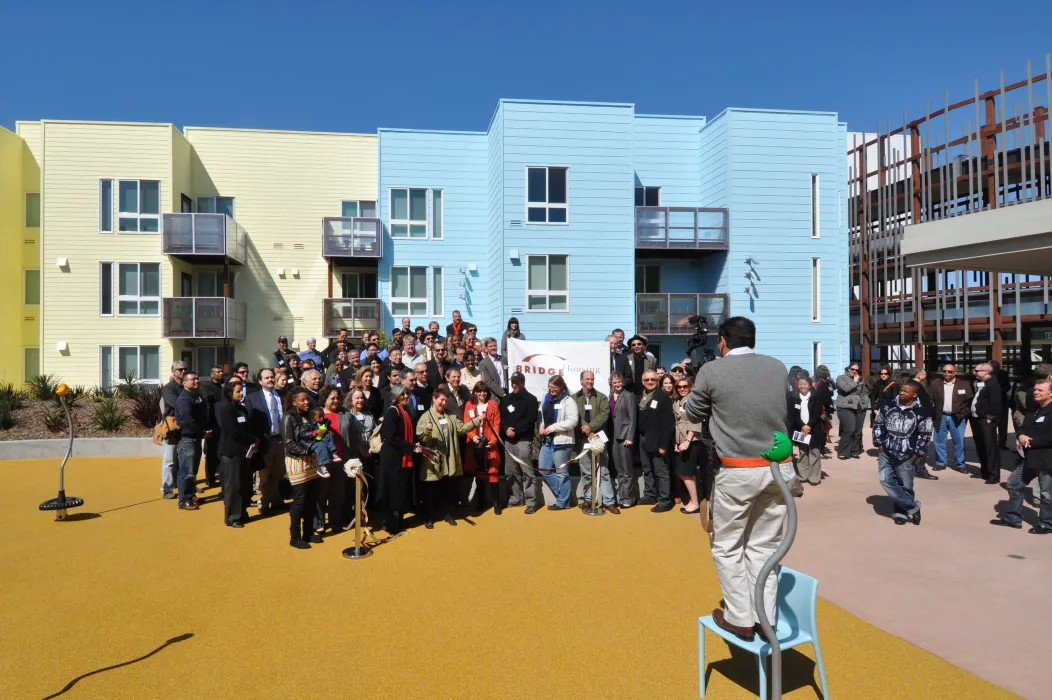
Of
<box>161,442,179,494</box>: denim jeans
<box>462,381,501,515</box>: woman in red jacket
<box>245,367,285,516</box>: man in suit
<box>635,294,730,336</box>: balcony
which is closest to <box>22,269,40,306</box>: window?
<box>161,442,179,494</box>: denim jeans

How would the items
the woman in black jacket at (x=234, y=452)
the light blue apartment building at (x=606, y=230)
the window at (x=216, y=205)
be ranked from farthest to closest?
the window at (x=216, y=205) < the light blue apartment building at (x=606, y=230) < the woman in black jacket at (x=234, y=452)

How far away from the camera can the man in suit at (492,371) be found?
444 inches

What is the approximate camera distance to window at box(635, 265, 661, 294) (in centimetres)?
2381

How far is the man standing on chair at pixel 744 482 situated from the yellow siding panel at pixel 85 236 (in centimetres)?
2258

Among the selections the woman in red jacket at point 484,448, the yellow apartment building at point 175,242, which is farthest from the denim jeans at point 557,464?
the yellow apartment building at point 175,242

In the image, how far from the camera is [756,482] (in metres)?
4.15

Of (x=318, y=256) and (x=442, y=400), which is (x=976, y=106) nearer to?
(x=442, y=400)

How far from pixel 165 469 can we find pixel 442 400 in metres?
4.97

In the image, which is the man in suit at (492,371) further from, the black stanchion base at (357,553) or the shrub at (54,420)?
the shrub at (54,420)

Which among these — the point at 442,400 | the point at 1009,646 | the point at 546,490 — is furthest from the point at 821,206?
the point at 1009,646

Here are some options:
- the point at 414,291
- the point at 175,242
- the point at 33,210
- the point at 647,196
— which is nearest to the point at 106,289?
the point at 175,242

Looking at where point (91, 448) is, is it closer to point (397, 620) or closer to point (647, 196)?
point (397, 620)

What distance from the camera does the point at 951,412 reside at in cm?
1192

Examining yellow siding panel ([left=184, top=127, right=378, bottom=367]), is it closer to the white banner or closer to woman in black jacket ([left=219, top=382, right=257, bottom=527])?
the white banner
